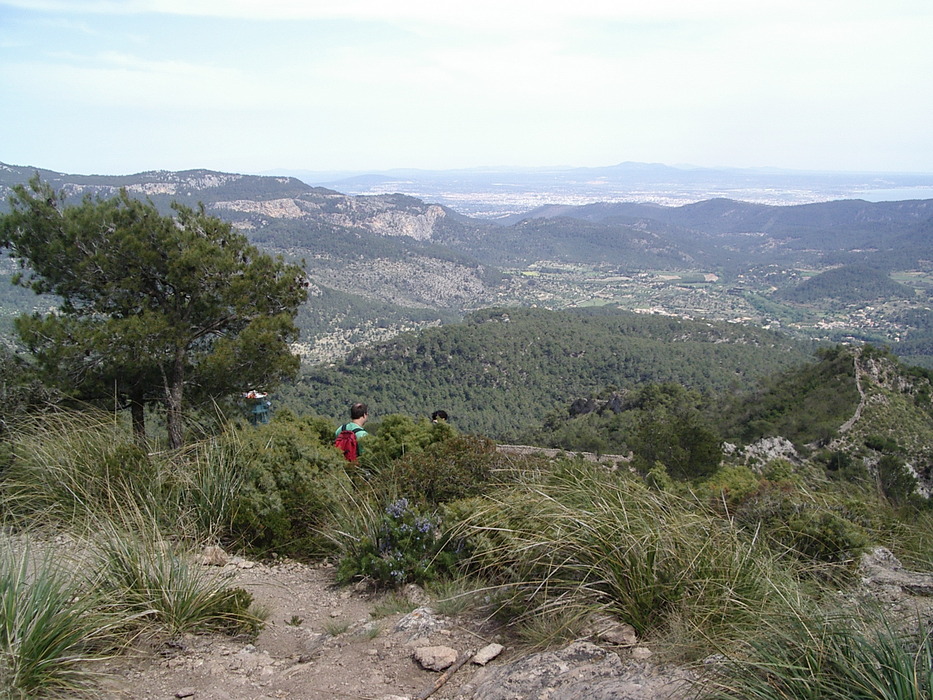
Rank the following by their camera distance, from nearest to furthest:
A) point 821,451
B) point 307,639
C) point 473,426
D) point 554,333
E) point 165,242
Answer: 1. point 307,639
2. point 165,242
3. point 821,451
4. point 473,426
5. point 554,333

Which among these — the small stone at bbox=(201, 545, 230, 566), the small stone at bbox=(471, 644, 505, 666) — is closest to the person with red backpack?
the small stone at bbox=(201, 545, 230, 566)

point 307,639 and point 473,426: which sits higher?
point 307,639

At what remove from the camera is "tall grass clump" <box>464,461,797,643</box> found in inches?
102

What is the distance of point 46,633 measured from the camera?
2264 millimetres

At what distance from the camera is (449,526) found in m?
3.57

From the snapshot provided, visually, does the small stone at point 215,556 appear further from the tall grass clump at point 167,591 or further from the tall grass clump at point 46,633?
the tall grass clump at point 46,633

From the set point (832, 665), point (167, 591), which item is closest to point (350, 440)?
point (167, 591)

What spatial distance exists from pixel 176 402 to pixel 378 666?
19.7ft

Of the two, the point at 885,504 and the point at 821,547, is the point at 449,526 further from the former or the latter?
the point at 885,504

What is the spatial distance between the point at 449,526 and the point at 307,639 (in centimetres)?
96

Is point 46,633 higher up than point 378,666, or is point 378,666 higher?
point 46,633

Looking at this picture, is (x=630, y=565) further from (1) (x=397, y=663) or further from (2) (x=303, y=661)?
(2) (x=303, y=661)

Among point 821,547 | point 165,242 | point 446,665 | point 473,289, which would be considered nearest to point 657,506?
point 821,547

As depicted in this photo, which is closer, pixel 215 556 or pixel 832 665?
pixel 832 665
